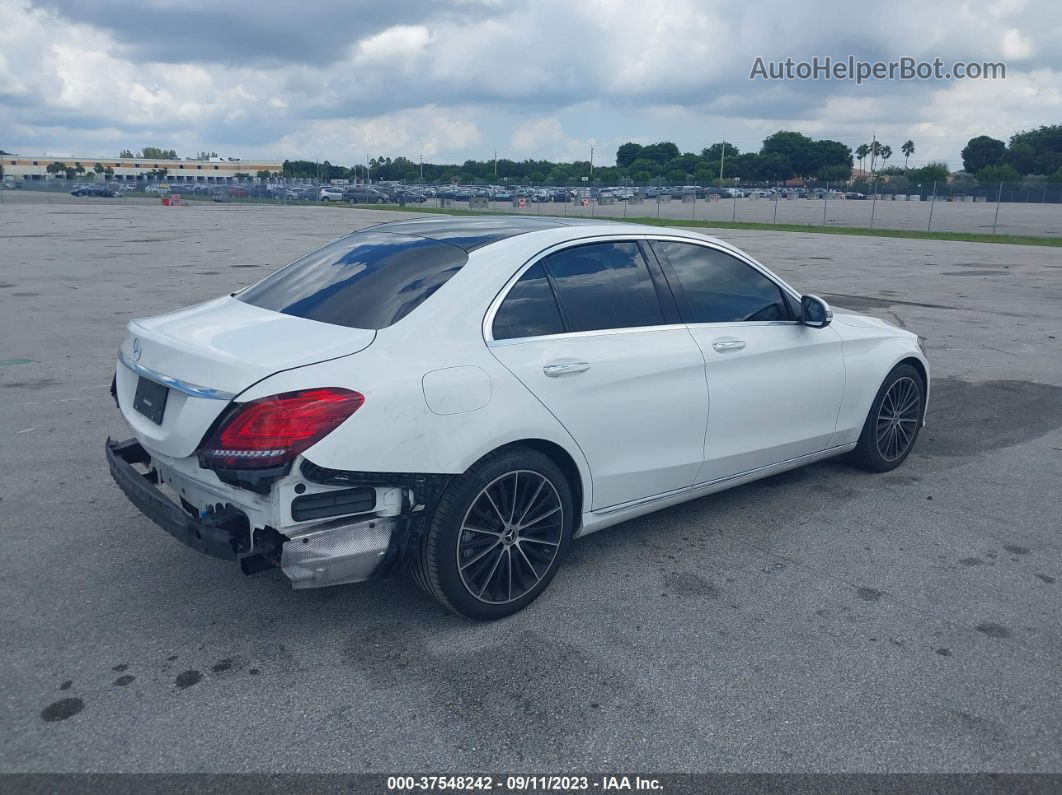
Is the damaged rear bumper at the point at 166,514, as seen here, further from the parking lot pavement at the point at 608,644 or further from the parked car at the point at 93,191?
the parked car at the point at 93,191

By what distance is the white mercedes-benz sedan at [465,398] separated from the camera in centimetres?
337

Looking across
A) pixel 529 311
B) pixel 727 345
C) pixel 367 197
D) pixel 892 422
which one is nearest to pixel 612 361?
pixel 529 311

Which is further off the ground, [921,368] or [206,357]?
[206,357]

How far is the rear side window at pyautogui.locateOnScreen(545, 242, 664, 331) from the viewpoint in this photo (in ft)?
13.8

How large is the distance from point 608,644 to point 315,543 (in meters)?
1.28

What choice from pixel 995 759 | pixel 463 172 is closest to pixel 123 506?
pixel 995 759

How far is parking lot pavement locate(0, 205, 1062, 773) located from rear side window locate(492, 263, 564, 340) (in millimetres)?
1244

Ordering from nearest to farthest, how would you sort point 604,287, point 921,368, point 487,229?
point 604,287 → point 487,229 → point 921,368

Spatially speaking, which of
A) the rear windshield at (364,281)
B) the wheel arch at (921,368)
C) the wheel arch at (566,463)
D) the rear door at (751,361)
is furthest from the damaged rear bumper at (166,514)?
the wheel arch at (921,368)

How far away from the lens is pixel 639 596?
4.13 m

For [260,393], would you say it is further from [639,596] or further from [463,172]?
[463,172]

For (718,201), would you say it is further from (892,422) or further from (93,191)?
(892,422)

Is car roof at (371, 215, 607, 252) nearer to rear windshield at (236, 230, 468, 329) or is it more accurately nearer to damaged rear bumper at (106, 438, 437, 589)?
rear windshield at (236, 230, 468, 329)

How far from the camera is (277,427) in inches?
129
